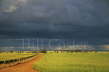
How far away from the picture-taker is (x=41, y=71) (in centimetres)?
2611

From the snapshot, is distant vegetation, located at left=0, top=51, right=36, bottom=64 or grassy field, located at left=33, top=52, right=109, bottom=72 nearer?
grassy field, located at left=33, top=52, right=109, bottom=72

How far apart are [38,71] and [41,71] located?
435 mm

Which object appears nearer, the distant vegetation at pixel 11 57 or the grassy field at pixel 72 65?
the grassy field at pixel 72 65

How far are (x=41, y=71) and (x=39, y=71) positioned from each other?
0.44 meters

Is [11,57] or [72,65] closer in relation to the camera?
[72,65]

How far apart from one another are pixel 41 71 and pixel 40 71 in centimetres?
21

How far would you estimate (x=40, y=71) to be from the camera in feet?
86.2

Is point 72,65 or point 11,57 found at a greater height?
point 72,65

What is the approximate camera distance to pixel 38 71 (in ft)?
86.1

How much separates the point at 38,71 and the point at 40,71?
267 mm

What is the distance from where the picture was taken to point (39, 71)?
86.7 feet
